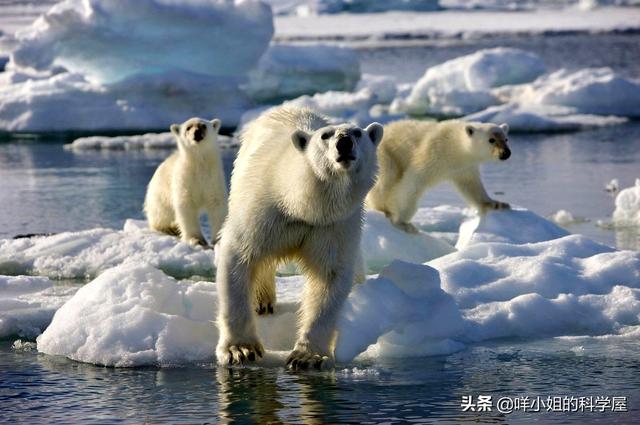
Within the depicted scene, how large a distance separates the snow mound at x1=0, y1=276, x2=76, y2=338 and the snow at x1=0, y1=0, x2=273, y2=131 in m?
11.1

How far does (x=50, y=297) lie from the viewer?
6.09 m

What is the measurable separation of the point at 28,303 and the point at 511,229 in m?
3.22

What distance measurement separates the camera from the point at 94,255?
23.9 ft

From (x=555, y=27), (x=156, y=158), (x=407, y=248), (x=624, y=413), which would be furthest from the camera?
(x=555, y=27)

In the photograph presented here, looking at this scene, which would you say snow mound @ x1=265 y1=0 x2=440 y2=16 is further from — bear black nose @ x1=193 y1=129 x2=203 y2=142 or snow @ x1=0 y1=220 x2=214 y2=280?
snow @ x1=0 y1=220 x2=214 y2=280

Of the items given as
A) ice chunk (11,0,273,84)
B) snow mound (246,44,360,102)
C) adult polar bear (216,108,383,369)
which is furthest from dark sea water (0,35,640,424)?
snow mound (246,44,360,102)

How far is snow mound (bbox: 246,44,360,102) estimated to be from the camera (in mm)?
20156

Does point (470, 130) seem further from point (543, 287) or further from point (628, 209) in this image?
→ point (543, 287)

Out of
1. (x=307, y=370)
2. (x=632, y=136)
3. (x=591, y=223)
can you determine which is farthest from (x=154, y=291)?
(x=632, y=136)

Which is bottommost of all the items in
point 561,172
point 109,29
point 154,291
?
point 154,291

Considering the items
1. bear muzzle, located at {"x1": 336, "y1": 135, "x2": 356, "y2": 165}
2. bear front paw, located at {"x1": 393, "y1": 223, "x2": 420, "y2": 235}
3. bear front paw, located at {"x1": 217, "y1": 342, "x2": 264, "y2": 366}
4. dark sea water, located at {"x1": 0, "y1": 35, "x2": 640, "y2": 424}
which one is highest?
bear front paw, located at {"x1": 393, "y1": 223, "x2": 420, "y2": 235}

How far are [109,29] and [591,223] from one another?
986cm

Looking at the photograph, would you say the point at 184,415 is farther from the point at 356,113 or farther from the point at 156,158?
the point at 356,113

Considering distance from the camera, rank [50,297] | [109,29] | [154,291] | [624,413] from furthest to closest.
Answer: [109,29]
[50,297]
[154,291]
[624,413]
